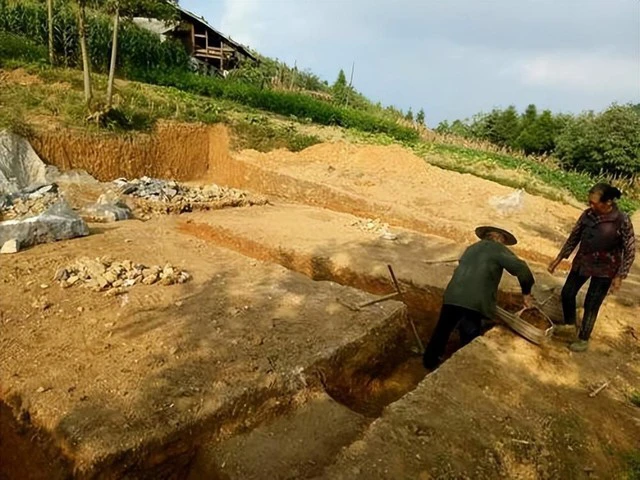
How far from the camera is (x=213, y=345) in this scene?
13.3ft

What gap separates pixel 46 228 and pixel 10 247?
527mm

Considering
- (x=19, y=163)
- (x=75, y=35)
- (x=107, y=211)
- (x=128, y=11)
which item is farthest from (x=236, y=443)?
(x=75, y=35)

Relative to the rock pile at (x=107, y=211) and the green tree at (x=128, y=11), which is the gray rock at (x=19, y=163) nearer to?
the rock pile at (x=107, y=211)

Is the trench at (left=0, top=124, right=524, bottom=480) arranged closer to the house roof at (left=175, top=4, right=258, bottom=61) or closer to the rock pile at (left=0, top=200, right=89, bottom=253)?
the rock pile at (left=0, top=200, right=89, bottom=253)

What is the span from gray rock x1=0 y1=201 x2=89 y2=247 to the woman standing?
6173 millimetres

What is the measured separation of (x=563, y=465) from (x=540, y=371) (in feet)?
4.15

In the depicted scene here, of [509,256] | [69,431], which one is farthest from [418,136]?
[69,431]

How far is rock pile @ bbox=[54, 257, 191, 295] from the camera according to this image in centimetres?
491

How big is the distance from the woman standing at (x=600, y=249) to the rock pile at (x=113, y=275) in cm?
425

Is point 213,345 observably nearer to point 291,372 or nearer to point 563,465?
point 291,372

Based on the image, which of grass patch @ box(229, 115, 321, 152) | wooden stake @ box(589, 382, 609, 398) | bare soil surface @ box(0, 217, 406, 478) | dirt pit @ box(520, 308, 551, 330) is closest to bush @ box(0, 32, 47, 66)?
grass patch @ box(229, 115, 321, 152)

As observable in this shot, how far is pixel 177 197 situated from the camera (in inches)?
373

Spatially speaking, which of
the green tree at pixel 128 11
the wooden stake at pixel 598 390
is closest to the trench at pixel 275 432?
the wooden stake at pixel 598 390

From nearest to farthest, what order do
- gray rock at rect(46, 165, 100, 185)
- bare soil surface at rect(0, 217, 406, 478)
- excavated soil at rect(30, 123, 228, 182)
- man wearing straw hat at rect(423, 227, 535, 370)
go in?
bare soil surface at rect(0, 217, 406, 478) < man wearing straw hat at rect(423, 227, 535, 370) < gray rock at rect(46, 165, 100, 185) < excavated soil at rect(30, 123, 228, 182)
